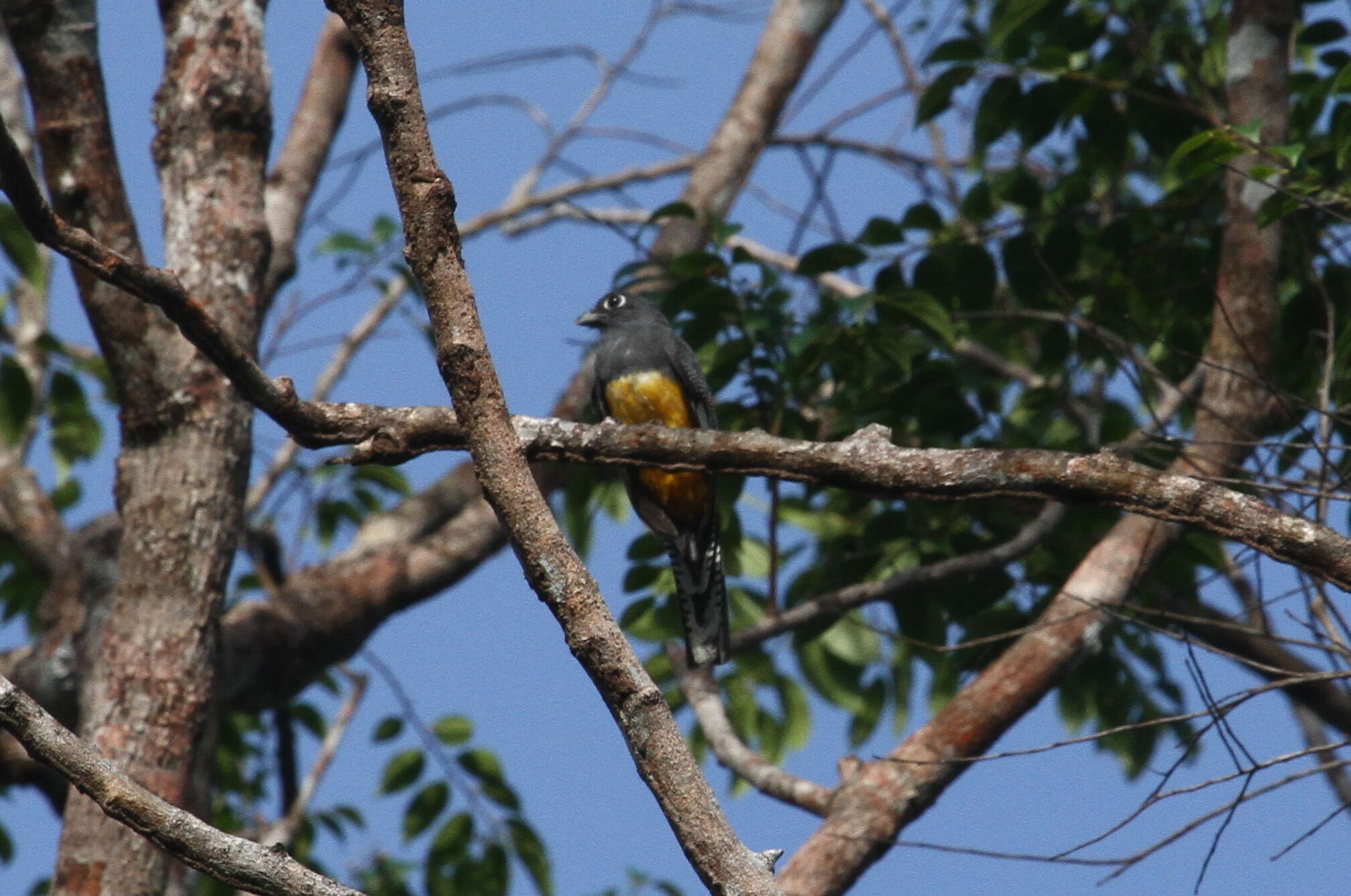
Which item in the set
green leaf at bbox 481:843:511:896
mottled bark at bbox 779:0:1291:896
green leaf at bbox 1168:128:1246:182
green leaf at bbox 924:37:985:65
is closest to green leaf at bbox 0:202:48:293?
green leaf at bbox 481:843:511:896

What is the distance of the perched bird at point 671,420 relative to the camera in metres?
5.35

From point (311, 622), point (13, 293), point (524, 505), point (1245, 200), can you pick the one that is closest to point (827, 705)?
point (311, 622)

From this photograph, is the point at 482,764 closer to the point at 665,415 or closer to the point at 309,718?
the point at 309,718

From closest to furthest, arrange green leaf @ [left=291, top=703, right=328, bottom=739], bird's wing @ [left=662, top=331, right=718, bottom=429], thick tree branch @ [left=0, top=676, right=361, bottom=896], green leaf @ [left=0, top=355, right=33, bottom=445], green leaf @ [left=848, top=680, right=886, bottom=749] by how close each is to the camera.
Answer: thick tree branch @ [left=0, top=676, right=361, bottom=896]
bird's wing @ [left=662, top=331, right=718, bottom=429]
green leaf @ [left=0, top=355, right=33, bottom=445]
green leaf @ [left=848, top=680, right=886, bottom=749]
green leaf @ [left=291, top=703, right=328, bottom=739]

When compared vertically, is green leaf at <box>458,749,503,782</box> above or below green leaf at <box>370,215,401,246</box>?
below

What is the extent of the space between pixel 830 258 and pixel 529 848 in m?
3.28

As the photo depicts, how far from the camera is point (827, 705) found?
20.1ft

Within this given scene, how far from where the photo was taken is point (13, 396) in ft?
19.3

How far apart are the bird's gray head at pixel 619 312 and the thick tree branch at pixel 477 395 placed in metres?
4.21

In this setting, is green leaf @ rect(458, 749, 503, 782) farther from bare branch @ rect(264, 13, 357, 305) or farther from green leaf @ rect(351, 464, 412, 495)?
bare branch @ rect(264, 13, 357, 305)

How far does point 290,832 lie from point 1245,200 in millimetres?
4772

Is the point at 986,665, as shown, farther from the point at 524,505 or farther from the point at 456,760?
the point at 524,505

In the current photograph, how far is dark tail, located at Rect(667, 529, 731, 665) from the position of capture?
5270mm

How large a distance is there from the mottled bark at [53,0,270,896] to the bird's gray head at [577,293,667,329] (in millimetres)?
2365
